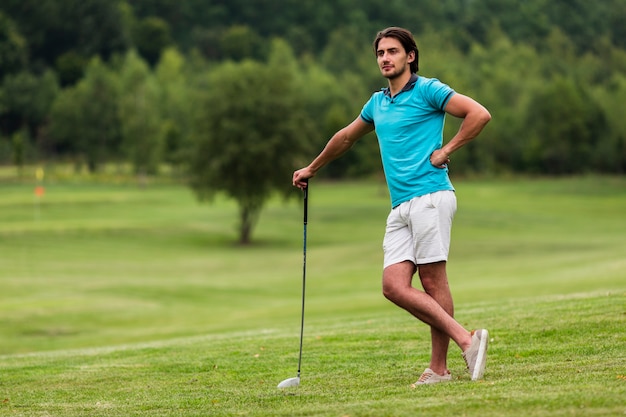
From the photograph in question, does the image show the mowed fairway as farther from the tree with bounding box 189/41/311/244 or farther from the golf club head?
the tree with bounding box 189/41/311/244

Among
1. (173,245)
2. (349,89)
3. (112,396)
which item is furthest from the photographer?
(349,89)

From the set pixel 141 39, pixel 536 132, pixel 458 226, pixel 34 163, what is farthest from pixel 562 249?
pixel 141 39

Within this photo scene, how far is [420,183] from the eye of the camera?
27.6ft

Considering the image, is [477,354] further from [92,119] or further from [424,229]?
[92,119]

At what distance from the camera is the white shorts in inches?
329

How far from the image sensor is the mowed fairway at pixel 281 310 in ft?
27.0

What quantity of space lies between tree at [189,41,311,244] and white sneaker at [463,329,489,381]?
50097 mm

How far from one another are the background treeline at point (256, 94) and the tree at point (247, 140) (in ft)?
0.27

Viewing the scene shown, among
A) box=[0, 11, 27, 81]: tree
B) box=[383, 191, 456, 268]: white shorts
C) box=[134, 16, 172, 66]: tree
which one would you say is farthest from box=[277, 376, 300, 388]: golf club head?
box=[134, 16, 172, 66]: tree

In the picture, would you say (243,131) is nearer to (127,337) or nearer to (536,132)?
(127,337)

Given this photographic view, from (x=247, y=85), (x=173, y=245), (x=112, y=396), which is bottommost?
(x=173, y=245)

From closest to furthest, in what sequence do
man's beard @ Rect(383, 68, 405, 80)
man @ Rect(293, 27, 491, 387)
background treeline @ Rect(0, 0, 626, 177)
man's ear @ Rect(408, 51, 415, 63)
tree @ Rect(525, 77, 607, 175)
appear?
man @ Rect(293, 27, 491, 387)
man's beard @ Rect(383, 68, 405, 80)
man's ear @ Rect(408, 51, 415, 63)
background treeline @ Rect(0, 0, 626, 177)
tree @ Rect(525, 77, 607, 175)

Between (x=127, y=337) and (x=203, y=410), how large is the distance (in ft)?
54.0

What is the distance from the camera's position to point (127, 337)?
950 inches
